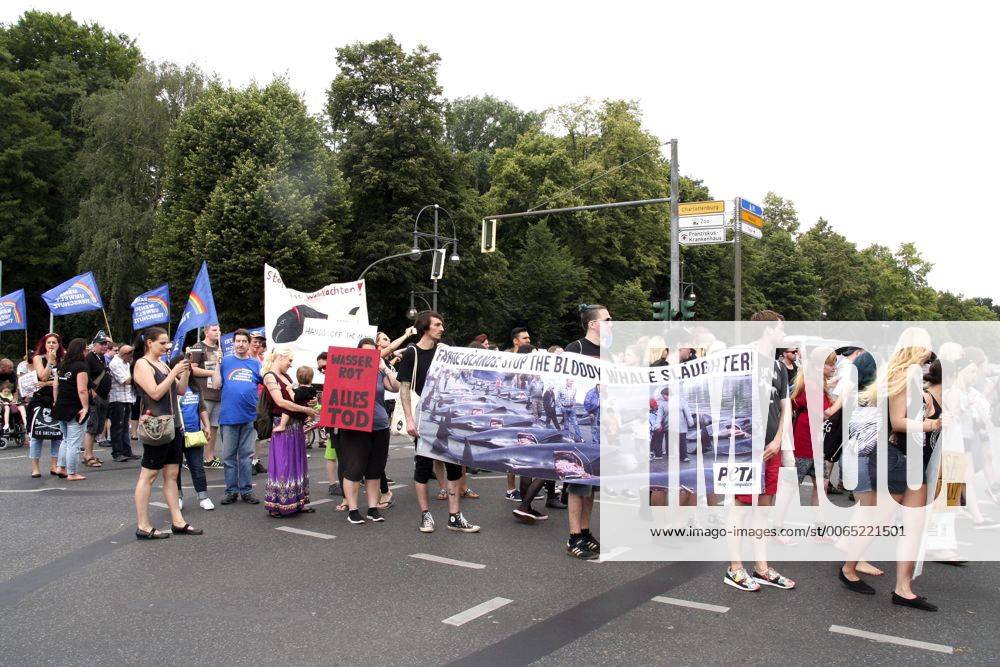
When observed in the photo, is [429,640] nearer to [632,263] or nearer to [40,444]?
[40,444]

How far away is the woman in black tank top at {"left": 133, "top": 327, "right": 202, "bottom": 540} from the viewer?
7098mm

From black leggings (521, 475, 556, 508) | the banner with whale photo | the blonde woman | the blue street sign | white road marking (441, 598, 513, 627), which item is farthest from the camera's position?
the blue street sign

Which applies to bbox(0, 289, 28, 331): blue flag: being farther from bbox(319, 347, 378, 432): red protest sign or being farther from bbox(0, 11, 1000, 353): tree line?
bbox(319, 347, 378, 432): red protest sign

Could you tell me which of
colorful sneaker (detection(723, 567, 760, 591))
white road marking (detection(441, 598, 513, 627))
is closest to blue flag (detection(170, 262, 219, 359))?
white road marking (detection(441, 598, 513, 627))

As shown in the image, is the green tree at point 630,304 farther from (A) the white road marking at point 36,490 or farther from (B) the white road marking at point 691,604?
(B) the white road marking at point 691,604

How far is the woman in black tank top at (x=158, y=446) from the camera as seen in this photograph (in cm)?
710

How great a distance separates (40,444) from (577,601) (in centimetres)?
857

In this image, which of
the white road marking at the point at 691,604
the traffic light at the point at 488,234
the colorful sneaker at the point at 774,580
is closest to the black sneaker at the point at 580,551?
the white road marking at the point at 691,604

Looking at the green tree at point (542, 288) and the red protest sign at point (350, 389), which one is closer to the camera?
the red protest sign at point (350, 389)

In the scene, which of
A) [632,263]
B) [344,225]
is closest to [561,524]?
[344,225]

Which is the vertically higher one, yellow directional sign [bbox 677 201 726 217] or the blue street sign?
the blue street sign

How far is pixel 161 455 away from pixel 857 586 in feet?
19.1

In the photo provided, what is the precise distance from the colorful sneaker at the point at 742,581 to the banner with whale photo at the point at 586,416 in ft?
1.93

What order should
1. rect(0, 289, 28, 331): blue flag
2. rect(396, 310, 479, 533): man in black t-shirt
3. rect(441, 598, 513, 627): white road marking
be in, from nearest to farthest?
rect(441, 598, 513, 627): white road marking, rect(396, 310, 479, 533): man in black t-shirt, rect(0, 289, 28, 331): blue flag
